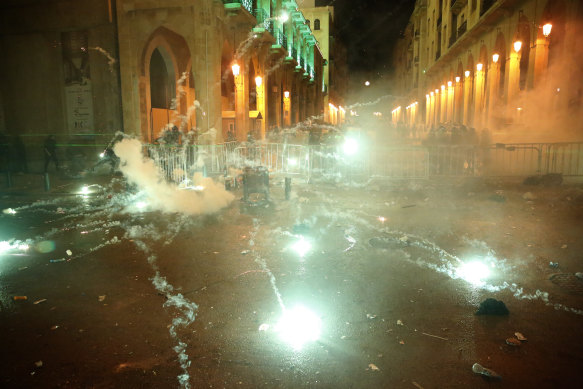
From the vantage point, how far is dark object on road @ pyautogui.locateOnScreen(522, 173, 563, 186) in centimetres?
1167

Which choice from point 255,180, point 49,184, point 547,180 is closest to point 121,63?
point 49,184

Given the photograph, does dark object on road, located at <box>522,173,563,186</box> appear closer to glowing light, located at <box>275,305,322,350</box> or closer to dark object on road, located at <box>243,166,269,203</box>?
dark object on road, located at <box>243,166,269,203</box>

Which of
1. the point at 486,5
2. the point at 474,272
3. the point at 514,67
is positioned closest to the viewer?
the point at 474,272

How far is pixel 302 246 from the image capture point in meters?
6.32

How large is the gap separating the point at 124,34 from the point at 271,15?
33.4ft

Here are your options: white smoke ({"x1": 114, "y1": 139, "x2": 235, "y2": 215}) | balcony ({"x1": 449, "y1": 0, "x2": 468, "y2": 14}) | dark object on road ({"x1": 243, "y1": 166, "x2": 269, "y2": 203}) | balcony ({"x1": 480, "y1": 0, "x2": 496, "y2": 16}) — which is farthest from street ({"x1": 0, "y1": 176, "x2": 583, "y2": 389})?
balcony ({"x1": 449, "y1": 0, "x2": 468, "y2": 14})

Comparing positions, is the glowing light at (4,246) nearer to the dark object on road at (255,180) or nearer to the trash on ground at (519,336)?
the dark object on road at (255,180)

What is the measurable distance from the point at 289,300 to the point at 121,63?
54.0 ft

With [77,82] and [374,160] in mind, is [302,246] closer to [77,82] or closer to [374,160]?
[374,160]

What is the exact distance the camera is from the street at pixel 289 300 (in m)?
3.07

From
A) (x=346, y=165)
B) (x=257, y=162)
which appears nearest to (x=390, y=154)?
(x=346, y=165)

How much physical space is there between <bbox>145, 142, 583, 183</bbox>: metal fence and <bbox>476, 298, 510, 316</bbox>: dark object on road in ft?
32.5

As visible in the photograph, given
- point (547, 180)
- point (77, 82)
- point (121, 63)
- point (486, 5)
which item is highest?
point (486, 5)

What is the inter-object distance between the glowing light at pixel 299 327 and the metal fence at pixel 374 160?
9.66m
